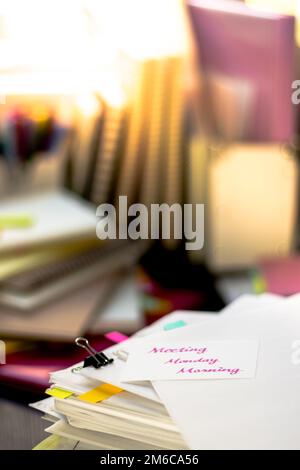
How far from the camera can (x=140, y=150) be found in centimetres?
175

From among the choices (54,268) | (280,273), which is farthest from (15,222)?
(280,273)

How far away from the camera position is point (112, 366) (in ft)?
2.36

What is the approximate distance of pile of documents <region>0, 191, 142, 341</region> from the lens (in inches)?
58.9

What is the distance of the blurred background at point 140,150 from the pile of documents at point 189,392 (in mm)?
744

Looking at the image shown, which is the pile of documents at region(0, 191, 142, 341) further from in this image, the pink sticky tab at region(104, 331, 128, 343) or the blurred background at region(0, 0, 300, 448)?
the pink sticky tab at region(104, 331, 128, 343)

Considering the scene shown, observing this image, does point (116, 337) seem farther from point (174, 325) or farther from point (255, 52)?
point (255, 52)

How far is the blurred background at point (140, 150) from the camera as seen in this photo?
1560 millimetres

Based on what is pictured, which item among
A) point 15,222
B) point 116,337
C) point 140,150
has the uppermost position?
point 140,150

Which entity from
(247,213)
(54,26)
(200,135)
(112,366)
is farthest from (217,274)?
(112,366)

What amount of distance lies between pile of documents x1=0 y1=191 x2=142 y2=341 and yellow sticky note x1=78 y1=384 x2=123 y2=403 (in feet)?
2.47

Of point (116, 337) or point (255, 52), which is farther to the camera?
point (255, 52)

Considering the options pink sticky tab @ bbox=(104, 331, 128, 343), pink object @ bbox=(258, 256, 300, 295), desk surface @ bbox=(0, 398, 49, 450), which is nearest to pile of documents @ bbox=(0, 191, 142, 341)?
pink object @ bbox=(258, 256, 300, 295)

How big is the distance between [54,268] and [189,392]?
939 millimetres
